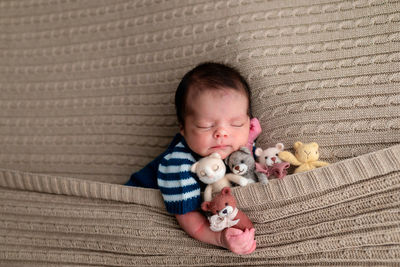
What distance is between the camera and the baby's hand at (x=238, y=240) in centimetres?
86

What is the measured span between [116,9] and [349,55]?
839mm

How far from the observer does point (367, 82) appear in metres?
0.99

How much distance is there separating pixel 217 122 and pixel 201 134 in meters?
0.06

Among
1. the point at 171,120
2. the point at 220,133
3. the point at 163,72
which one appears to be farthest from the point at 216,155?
the point at 163,72

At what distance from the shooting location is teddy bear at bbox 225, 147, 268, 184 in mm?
925

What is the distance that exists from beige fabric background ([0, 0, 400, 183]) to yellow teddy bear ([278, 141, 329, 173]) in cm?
8

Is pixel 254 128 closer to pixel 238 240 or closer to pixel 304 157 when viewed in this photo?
pixel 304 157

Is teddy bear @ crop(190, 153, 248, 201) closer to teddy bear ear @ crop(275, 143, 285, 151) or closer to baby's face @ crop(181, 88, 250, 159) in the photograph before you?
baby's face @ crop(181, 88, 250, 159)

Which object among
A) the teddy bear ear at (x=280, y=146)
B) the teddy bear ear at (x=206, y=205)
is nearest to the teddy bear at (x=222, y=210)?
the teddy bear ear at (x=206, y=205)

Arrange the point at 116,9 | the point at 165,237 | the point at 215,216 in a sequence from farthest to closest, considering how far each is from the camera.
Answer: the point at 116,9 → the point at 165,237 → the point at 215,216

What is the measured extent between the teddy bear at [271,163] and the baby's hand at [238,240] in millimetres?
162

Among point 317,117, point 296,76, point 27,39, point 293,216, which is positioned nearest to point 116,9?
point 27,39

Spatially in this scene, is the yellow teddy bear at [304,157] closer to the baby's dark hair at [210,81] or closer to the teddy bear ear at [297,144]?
→ the teddy bear ear at [297,144]

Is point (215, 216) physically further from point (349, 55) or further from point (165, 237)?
point (349, 55)
